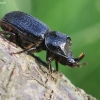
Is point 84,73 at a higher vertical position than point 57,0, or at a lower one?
lower

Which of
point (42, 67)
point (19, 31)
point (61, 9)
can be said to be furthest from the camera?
point (61, 9)

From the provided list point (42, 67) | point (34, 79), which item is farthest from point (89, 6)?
point (34, 79)

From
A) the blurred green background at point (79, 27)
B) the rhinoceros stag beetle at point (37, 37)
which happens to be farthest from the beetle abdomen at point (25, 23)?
the blurred green background at point (79, 27)

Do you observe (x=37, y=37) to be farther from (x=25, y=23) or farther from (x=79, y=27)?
(x=79, y=27)

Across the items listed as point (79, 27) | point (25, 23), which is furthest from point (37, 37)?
point (79, 27)

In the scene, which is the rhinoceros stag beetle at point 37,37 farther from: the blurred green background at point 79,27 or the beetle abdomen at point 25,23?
the blurred green background at point 79,27

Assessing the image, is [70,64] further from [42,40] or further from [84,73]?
[84,73]

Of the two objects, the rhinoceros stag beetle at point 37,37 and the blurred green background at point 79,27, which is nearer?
the rhinoceros stag beetle at point 37,37
